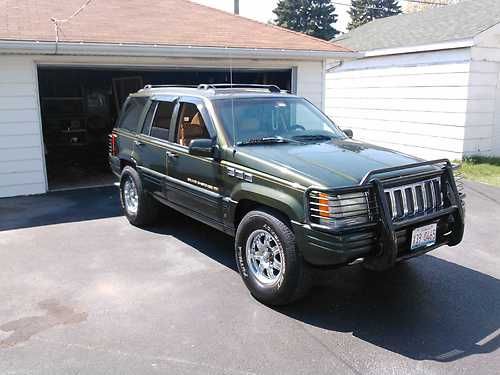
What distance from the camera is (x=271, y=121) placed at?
207 inches

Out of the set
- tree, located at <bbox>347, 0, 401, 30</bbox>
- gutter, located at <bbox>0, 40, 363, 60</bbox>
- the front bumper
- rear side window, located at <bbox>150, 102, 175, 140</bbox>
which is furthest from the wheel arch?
tree, located at <bbox>347, 0, 401, 30</bbox>

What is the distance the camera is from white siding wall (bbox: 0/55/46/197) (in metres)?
8.40

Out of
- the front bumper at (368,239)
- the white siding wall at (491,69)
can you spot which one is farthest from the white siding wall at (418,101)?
the front bumper at (368,239)

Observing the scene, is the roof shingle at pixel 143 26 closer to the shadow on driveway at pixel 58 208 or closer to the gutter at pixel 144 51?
the gutter at pixel 144 51

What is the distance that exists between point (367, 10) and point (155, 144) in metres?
45.4

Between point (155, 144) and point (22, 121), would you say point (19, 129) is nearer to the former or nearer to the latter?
point (22, 121)

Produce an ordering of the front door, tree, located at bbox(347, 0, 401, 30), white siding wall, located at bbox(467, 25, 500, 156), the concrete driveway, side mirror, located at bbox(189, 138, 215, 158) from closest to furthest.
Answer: the concrete driveway, side mirror, located at bbox(189, 138, 215, 158), the front door, white siding wall, located at bbox(467, 25, 500, 156), tree, located at bbox(347, 0, 401, 30)

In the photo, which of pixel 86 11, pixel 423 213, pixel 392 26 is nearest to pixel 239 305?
pixel 423 213

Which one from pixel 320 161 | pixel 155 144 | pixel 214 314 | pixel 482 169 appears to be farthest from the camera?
pixel 482 169

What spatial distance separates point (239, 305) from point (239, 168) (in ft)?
4.17

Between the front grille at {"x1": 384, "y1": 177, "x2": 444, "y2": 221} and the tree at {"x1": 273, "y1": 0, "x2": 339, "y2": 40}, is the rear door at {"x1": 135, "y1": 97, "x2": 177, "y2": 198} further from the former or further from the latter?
the tree at {"x1": 273, "y1": 0, "x2": 339, "y2": 40}

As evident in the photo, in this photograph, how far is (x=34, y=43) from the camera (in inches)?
309

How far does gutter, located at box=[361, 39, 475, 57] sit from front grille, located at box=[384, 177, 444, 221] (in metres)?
7.50

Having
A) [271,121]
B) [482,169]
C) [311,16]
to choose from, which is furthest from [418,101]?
[311,16]
